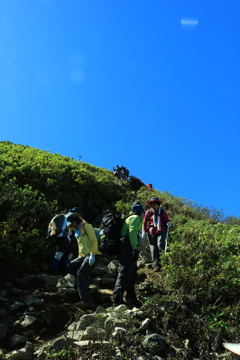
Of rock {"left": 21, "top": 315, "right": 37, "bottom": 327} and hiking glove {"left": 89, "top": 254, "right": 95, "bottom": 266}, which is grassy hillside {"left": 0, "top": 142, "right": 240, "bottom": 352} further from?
rock {"left": 21, "top": 315, "right": 37, "bottom": 327}

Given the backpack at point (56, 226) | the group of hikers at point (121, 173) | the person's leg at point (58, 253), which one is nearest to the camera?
the person's leg at point (58, 253)

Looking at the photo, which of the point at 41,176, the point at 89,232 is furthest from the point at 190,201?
the point at 89,232

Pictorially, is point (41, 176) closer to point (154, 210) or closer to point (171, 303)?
point (154, 210)

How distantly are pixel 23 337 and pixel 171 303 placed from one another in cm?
251

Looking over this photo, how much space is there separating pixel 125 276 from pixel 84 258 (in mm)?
974

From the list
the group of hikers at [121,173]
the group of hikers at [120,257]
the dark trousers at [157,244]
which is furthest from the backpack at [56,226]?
the group of hikers at [121,173]

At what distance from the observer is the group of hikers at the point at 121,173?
21500mm

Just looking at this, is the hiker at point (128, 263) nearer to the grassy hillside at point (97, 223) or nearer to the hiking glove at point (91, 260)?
the hiking glove at point (91, 260)

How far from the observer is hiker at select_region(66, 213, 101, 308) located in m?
6.11

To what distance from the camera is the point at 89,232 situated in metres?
6.36

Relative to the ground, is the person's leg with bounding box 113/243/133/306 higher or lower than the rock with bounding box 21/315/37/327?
higher

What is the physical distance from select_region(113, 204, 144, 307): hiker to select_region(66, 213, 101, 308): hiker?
525 millimetres

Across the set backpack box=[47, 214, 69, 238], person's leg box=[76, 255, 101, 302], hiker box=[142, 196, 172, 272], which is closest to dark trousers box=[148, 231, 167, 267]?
hiker box=[142, 196, 172, 272]

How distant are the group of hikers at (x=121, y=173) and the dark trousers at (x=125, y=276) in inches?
599
